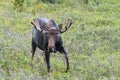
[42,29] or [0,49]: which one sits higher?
[42,29]

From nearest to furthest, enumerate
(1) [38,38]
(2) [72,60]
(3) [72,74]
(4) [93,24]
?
(3) [72,74] < (1) [38,38] < (2) [72,60] < (4) [93,24]

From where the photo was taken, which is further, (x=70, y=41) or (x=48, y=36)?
(x=70, y=41)

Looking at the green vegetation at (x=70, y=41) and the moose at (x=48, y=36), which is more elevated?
the moose at (x=48, y=36)

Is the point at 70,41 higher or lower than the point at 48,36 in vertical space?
lower

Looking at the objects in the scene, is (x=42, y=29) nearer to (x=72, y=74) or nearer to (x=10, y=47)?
(x=72, y=74)

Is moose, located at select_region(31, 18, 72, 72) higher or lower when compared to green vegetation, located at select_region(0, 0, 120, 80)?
higher

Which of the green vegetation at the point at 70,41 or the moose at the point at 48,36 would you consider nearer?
the moose at the point at 48,36

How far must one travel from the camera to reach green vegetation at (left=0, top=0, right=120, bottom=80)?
384 inches

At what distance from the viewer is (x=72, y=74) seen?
31.8 feet

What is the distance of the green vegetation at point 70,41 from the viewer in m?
9.74

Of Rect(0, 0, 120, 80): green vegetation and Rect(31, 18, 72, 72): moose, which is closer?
Rect(31, 18, 72, 72): moose

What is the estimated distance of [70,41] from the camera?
14117 millimetres

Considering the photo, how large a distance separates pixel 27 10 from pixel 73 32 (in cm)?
604

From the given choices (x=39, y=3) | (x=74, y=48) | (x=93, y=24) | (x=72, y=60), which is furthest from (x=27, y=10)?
(x=72, y=60)
